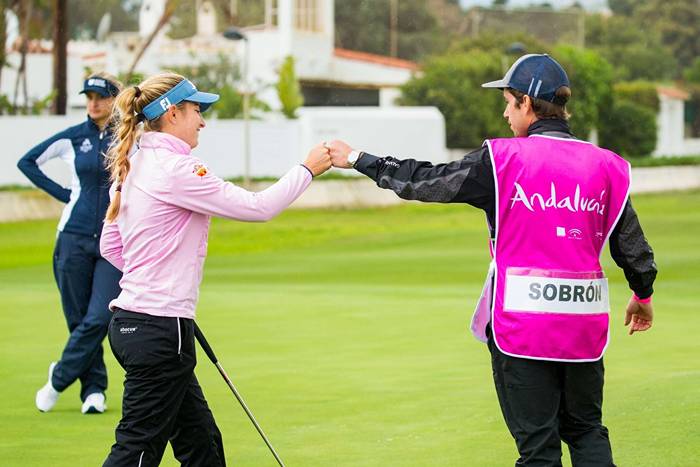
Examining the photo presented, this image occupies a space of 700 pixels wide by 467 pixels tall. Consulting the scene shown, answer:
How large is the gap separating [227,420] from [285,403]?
69 centimetres

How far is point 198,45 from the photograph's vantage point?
210 ft

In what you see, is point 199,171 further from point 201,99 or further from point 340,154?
point 340,154

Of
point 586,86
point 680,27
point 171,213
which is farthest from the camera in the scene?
point 680,27

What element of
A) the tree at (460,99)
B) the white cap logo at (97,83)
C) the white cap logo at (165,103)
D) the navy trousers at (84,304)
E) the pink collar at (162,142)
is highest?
the white cap logo at (165,103)

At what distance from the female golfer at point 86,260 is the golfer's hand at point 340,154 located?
124 inches

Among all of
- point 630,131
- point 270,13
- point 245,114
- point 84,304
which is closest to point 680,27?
point 630,131

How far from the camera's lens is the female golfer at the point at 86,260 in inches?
351

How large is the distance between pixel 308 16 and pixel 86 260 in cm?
5634

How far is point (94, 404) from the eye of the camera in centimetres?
914

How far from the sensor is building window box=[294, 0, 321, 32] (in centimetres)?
6388

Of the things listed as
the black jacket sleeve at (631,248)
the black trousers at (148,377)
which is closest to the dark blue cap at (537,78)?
the black jacket sleeve at (631,248)

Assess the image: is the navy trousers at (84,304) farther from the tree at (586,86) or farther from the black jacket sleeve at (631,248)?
the tree at (586,86)

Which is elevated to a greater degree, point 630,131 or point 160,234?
point 160,234

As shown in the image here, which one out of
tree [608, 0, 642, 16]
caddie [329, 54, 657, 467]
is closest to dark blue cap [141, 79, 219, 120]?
caddie [329, 54, 657, 467]
